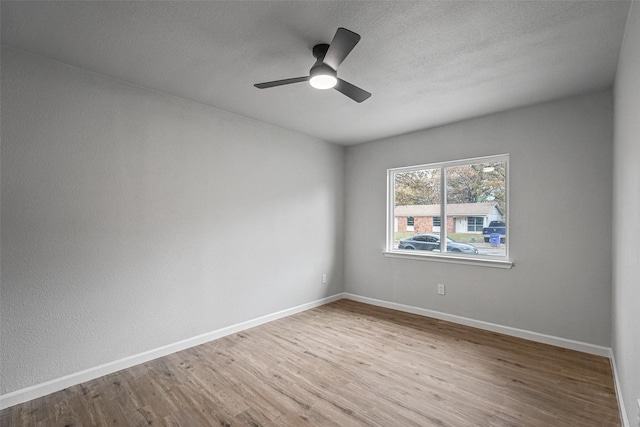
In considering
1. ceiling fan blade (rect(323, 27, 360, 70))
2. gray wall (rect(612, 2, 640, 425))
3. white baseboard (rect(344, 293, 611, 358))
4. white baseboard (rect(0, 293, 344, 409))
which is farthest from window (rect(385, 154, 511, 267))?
ceiling fan blade (rect(323, 27, 360, 70))

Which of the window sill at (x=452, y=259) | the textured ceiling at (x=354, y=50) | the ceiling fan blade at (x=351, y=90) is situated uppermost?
the textured ceiling at (x=354, y=50)

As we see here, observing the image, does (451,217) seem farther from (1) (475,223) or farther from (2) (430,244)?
(2) (430,244)

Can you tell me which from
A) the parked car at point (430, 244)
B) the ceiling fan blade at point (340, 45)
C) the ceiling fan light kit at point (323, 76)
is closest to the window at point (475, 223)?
the parked car at point (430, 244)

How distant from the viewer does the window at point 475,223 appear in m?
3.67

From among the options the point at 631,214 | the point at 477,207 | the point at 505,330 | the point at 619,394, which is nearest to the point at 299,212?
the point at 477,207

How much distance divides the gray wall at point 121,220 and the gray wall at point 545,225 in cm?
210

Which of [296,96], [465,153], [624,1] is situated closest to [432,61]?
[624,1]

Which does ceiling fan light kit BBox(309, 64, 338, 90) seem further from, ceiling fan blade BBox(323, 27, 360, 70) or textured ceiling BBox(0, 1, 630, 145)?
textured ceiling BBox(0, 1, 630, 145)

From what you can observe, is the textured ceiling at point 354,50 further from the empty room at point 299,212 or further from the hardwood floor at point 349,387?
the hardwood floor at point 349,387

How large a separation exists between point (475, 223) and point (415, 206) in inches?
32.8

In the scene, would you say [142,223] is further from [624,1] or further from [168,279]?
[624,1]

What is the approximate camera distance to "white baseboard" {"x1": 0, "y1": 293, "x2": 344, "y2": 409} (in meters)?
2.14

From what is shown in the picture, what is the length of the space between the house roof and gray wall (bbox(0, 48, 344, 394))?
175 centimetres

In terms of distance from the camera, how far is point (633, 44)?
170 centimetres
